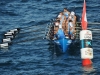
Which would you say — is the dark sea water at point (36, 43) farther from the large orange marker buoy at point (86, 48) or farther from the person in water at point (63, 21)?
the person in water at point (63, 21)

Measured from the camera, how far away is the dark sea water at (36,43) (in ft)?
239

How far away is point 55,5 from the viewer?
111375 mm

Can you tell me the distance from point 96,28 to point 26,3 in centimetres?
2902

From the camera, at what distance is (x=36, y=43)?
84.4 m

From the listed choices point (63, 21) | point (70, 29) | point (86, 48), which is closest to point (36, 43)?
point (63, 21)

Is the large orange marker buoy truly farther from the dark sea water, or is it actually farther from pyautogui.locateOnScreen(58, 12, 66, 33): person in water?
pyautogui.locateOnScreen(58, 12, 66, 33): person in water

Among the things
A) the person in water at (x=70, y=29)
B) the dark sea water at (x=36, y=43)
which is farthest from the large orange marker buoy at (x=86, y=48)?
the person in water at (x=70, y=29)

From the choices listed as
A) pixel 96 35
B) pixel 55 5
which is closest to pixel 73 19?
pixel 96 35

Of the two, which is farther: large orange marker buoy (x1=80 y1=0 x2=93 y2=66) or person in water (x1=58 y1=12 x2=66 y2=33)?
person in water (x1=58 y1=12 x2=66 y2=33)

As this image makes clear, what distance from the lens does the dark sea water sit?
72938 mm

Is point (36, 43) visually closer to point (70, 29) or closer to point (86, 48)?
point (70, 29)

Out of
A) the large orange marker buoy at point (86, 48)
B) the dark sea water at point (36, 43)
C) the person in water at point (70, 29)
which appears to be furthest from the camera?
the person in water at point (70, 29)

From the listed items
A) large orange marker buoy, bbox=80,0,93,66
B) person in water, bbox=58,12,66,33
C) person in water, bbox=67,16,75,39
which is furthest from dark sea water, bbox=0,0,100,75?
person in water, bbox=58,12,66,33

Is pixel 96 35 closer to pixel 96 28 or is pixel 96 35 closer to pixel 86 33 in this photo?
pixel 96 28
